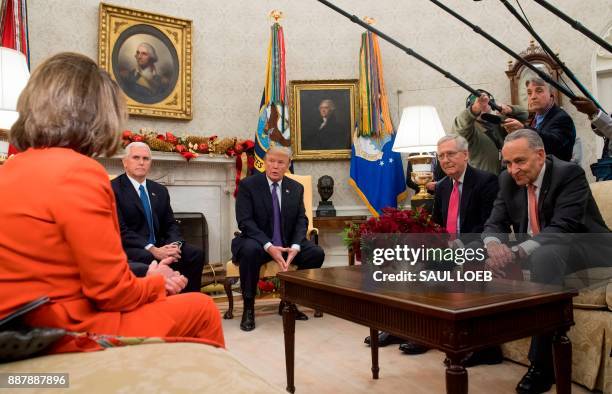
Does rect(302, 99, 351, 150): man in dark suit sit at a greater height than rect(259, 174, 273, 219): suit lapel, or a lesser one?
greater

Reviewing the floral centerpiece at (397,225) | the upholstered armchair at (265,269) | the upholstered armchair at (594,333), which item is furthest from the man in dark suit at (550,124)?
the upholstered armchair at (265,269)

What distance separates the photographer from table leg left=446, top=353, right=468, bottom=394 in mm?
1491

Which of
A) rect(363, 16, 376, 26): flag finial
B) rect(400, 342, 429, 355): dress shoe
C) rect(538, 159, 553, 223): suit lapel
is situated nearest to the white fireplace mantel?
rect(363, 16, 376, 26): flag finial

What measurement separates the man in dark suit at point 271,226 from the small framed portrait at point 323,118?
5.91ft

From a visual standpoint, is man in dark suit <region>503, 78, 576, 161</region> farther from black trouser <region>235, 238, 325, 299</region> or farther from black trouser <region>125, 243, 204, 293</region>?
black trouser <region>125, 243, 204, 293</region>

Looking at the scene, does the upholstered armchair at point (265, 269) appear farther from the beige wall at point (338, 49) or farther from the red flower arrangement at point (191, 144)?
the beige wall at point (338, 49)

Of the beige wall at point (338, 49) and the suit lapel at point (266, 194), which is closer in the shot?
the suit lapel at point (266, 194)

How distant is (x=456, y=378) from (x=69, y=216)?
1262mm

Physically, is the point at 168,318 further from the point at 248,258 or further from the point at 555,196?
the point at 248,258

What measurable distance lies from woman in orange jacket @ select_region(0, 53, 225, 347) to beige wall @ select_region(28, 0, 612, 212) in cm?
453

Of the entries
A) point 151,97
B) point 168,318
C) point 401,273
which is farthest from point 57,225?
point 151,97

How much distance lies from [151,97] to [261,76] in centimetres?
150

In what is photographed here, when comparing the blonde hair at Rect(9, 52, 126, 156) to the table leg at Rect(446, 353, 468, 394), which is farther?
the table leg at Rect(446, 353, 468, 394)

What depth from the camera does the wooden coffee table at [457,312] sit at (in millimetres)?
1511
